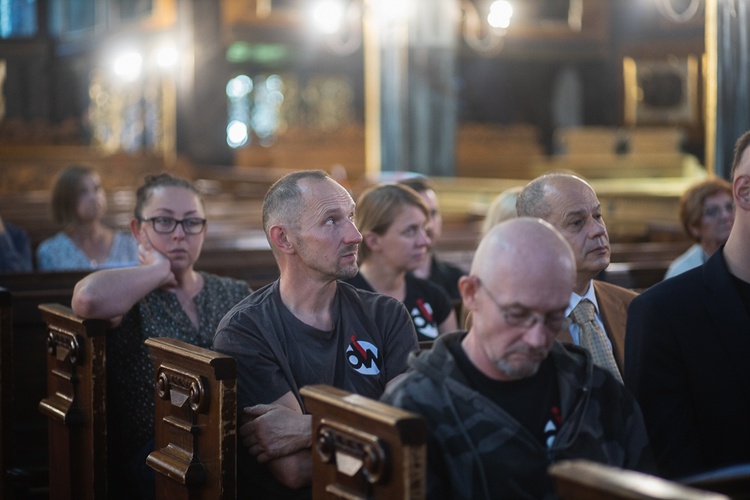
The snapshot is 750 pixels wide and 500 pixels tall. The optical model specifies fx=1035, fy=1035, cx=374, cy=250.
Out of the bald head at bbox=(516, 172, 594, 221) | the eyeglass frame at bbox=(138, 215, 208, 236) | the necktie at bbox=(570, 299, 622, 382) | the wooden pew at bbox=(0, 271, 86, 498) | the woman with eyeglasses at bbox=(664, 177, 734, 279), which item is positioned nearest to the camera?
the necktie at bbox=(570, 299, 622, 382)

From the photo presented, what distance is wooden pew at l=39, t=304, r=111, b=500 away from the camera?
325 cm

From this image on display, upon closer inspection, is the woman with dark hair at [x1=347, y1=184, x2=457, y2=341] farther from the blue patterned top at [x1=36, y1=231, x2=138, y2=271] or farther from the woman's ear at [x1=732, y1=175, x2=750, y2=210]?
the blue patterned top at [x1=36, y1=231, x2=138, y2=271]

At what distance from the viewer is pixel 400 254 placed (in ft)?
12.7

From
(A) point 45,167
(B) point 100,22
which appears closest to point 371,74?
(A) point 45,167

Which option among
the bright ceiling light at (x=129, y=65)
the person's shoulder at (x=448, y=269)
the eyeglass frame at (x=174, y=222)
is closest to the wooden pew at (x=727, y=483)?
the eyeglass frame at (x=174, y=222)

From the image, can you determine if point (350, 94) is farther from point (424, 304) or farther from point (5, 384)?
point (5, 384)

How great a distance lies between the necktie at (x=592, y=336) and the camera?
279cm

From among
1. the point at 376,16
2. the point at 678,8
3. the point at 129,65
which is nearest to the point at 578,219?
the point at 376,16

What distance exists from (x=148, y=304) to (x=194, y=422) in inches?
29.4

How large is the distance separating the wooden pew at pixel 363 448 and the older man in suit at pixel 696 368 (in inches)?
28.3

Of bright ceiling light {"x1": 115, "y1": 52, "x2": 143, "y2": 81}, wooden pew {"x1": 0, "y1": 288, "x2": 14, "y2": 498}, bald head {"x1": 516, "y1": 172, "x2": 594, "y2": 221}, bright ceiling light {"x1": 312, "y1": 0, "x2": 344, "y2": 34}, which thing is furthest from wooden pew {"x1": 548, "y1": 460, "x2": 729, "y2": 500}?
bright ceiling light {"x1": 115, "y1": 52, "x2": 143, "y2": 81}

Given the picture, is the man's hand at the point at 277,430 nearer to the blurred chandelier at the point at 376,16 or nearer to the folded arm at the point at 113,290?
the folded arm at the point at 113,290

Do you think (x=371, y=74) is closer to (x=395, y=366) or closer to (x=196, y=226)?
(x=196, y=226)

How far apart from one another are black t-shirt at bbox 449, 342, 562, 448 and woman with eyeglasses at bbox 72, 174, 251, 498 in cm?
146
